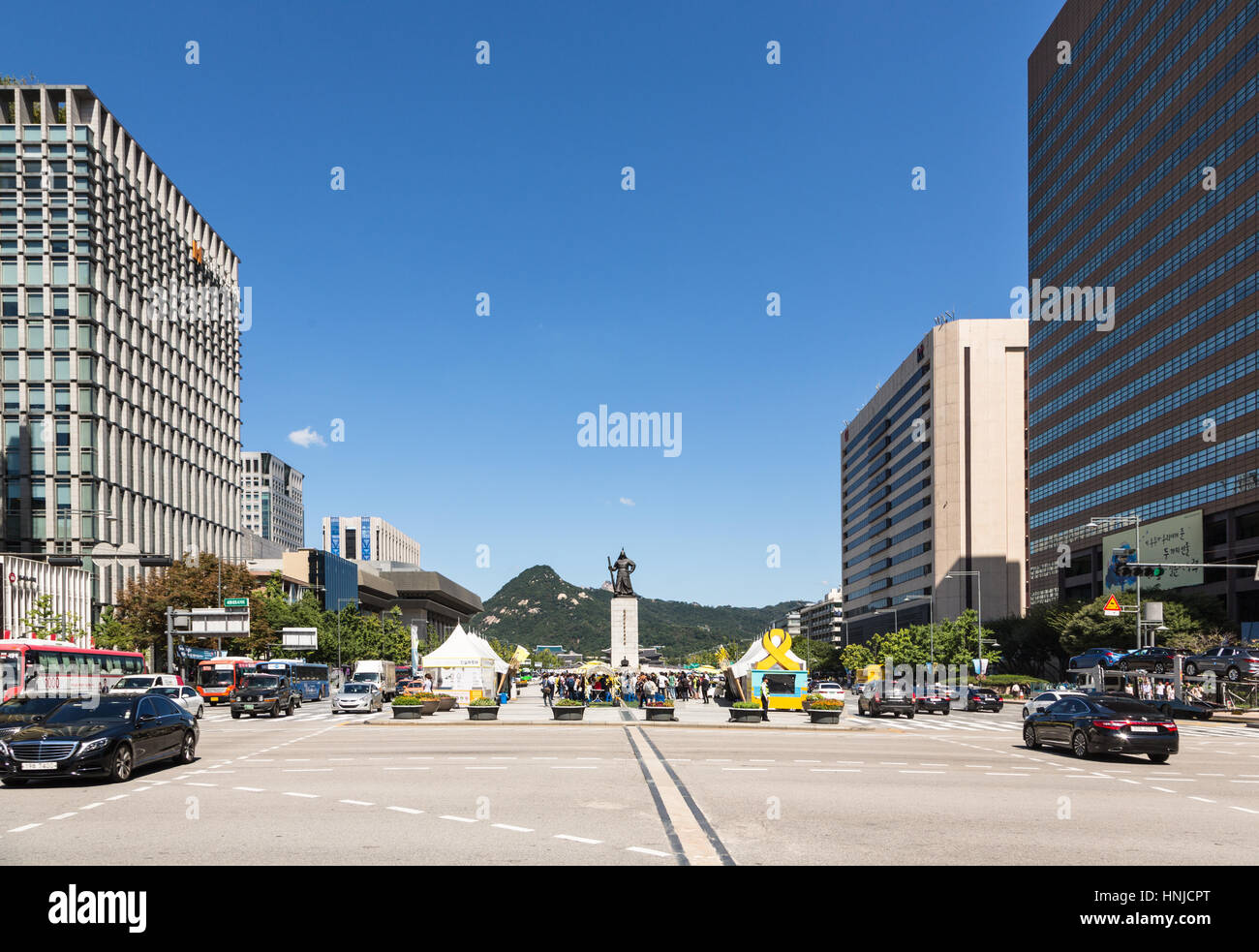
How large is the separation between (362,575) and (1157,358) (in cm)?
12044

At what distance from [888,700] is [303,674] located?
159ft

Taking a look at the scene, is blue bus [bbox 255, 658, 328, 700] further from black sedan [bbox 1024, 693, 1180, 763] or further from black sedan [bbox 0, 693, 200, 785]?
black sedan [bbox 1024, 693, 1180, 763]

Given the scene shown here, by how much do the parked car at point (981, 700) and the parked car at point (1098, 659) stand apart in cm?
552

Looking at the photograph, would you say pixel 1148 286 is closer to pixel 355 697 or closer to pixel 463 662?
pixel 463 662

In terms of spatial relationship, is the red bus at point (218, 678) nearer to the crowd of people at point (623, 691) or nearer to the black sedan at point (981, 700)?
the crowd of people at point (623, 691)

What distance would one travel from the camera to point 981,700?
193 feet

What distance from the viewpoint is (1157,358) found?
87.0 m

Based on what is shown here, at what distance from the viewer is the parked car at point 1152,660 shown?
5259cm

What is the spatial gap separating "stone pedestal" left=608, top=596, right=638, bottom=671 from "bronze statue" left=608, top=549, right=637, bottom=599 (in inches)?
49.6

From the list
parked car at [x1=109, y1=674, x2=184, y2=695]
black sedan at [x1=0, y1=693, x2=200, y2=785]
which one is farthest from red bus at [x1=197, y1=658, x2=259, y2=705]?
black sedan at [x1=0, y1=693, x2=200, y2=785]

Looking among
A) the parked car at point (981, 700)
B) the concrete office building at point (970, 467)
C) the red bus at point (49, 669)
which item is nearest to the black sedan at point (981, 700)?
the parked car at point (981, 700)

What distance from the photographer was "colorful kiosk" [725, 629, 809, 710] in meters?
48.3

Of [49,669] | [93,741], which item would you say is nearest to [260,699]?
[49,669]
